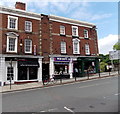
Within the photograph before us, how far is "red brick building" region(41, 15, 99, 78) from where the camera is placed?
20.2 meters

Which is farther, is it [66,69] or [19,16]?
[66,69]

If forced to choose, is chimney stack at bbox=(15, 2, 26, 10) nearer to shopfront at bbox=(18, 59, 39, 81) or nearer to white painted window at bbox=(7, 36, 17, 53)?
white painted window at bbox=(7, 36, 17, 53)

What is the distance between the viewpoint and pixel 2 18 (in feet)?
56.4

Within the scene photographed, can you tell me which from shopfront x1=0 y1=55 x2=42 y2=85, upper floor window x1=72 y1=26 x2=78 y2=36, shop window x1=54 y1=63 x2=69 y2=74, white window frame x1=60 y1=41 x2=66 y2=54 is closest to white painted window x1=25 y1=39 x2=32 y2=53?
shopfront x1=0 y1=55 x2=42 y2=85

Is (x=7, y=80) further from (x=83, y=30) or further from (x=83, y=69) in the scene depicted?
(x=83, y=30)

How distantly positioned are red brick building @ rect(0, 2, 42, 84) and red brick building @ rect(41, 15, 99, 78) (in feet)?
4.41

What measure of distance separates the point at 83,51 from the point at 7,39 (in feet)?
43.4

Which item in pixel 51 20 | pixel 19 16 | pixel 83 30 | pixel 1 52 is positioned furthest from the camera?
pixel 83 30

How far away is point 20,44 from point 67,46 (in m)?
8.01

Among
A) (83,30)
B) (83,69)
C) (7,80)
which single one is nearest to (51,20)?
(83,30)

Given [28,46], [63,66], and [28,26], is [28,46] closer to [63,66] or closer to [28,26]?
[28,26]

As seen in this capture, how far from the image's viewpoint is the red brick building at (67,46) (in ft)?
66.2

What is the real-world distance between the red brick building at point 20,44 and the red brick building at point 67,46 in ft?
4.41

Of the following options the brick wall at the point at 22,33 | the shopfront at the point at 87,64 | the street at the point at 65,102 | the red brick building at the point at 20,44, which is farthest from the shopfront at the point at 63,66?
the street at the point at 65,102
